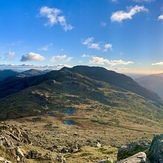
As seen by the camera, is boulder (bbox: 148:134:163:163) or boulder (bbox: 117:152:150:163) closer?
boulder (bbox: 117:152:150:163)

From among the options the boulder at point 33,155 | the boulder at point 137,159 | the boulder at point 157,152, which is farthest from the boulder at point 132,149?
the boulder at point 33,155

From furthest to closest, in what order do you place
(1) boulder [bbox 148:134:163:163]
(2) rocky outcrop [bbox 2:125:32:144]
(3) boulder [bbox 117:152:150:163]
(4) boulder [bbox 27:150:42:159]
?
(2) rocky outcrop [bbox 2:125:32:144] → (4) boulder [bbox 27:150:42:159] → (1) boulder [bbox 148:134:163:163] → (3) boulder [bbox 117:152:150:163]

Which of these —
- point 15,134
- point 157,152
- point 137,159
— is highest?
point 157,152

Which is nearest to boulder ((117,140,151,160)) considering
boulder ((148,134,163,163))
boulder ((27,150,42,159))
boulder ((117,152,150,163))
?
boulder ((148,134,163,163))

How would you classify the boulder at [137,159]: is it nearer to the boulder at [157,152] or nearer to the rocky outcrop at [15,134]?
the boulder at [157,152]

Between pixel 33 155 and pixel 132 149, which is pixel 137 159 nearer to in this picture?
pixel 132 149

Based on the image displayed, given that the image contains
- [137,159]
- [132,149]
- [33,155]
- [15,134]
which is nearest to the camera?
[137,159]

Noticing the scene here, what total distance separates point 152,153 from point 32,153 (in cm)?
3276

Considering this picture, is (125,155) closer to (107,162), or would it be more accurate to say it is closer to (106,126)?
(107,162)

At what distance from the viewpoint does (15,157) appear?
1451 inches

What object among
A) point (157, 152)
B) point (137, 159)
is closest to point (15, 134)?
point (157, 152)

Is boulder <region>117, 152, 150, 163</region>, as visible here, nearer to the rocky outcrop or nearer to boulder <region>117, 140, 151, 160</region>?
boulder <region>117, 140, 151, 160</region>

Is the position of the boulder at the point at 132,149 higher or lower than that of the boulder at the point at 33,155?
higher

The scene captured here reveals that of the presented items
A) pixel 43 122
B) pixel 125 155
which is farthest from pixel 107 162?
pixel 43 122
